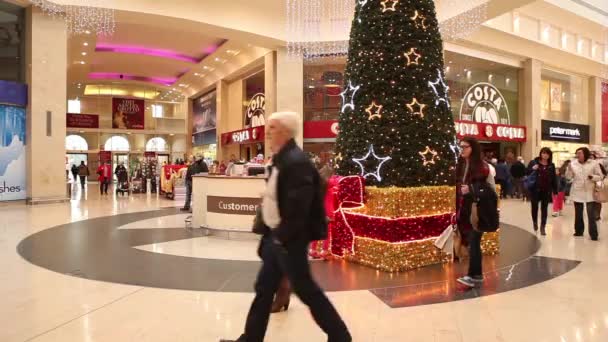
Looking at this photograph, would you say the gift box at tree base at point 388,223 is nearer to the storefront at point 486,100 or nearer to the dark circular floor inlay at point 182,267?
the dark circular floor inlay at point 182,267

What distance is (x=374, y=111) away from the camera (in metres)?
4.93

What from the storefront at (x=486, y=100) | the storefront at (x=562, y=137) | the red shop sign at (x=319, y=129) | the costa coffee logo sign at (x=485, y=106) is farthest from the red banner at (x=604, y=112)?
the red shop sign at (x=319, y=129)

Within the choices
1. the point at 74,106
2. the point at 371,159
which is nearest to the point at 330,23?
the point at 371,159

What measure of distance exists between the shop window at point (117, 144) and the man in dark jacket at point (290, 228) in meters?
32.5

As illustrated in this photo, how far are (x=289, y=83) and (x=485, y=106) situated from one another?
376 inches

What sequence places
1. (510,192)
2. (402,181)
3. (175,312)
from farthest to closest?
(510,192) < (402,181) < (175,312)

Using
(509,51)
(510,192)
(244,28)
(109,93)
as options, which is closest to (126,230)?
(244,28)

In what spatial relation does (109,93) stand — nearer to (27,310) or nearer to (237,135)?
(237,135)

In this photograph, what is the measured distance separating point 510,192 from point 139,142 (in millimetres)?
27176

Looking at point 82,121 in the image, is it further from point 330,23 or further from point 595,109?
point 595,109

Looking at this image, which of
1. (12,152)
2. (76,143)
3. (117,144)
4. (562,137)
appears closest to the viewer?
(12,152)

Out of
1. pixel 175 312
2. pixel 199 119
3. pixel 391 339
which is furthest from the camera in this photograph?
pixel 199 119

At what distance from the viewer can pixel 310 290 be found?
2205 millimetres

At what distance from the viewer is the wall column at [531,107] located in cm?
1988
